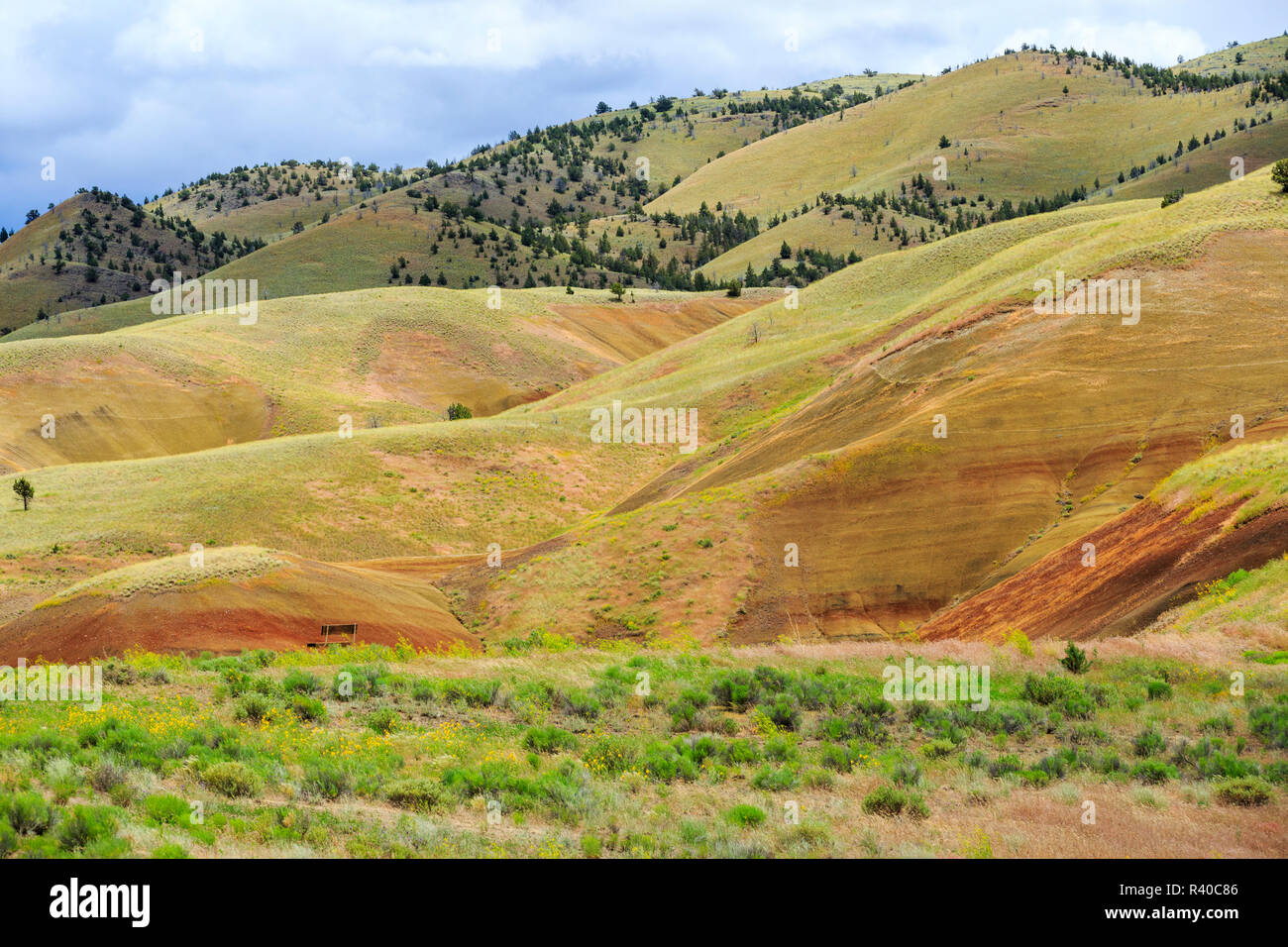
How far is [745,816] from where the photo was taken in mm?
10875

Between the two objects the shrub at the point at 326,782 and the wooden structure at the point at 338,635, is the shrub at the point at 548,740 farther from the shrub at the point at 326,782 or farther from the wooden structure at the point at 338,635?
the wooden structure at the point at 338,635

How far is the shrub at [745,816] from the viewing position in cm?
1078

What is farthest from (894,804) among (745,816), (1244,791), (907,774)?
(1244,791)

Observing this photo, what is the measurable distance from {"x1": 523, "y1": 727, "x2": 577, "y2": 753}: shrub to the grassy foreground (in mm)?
32

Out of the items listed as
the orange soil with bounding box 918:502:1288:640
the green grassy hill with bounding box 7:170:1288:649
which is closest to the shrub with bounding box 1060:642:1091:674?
the orange soil with bounding box 918:502:1288:640

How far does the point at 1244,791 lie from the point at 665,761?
6618 mm

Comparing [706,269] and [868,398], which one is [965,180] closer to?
[706,269]

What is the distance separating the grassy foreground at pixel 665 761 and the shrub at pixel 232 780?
0.09 ft

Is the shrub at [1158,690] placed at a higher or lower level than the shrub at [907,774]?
higher

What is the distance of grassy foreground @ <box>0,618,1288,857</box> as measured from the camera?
987cm

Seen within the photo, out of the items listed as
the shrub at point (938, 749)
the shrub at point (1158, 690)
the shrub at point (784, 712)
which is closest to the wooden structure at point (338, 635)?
the shrub at point (784, 712)

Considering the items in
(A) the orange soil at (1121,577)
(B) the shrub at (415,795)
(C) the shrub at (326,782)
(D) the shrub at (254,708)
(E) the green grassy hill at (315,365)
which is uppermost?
(E) the green grassy hill at (315,365)
